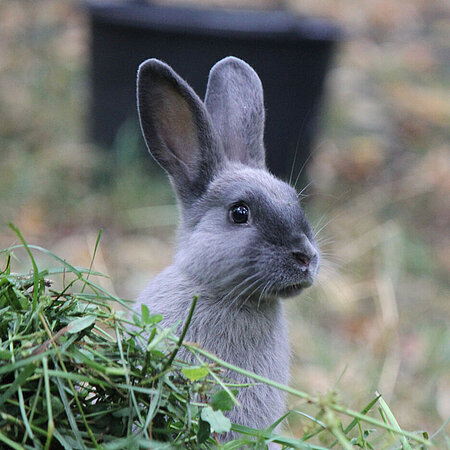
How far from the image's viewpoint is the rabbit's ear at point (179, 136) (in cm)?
279

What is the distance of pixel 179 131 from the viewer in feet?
9.31

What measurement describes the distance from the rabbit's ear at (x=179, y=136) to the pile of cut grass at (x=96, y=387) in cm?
92

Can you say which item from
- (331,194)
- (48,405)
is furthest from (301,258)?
(331,194)

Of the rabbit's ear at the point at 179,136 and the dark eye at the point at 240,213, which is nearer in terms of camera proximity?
the dark eye at the point at 240,213

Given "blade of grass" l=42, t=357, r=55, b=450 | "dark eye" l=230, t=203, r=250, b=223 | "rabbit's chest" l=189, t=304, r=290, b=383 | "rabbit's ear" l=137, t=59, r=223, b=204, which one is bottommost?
"rabbit's chest" l=189, t=304, r=290, b=383

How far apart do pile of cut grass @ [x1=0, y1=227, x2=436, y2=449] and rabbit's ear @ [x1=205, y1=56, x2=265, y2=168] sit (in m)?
1.19

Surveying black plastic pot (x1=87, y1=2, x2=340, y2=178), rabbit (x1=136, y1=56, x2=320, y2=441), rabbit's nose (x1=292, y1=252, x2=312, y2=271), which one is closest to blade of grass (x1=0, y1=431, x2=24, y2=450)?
rabbit (x1=136, y1=56, x2=320, y2=441)

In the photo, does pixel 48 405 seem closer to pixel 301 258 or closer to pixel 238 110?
pixel 301 258

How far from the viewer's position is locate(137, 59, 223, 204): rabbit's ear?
2.79 metres

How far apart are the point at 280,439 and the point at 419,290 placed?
10.7ft

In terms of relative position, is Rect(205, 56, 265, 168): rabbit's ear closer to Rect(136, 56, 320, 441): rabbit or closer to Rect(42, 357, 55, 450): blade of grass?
Rect(136, 56, 320, 441): rabbit

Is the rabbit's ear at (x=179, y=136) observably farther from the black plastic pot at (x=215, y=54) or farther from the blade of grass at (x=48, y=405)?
the black plastic pot at (x=215, y=54)

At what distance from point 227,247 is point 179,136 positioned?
53cm

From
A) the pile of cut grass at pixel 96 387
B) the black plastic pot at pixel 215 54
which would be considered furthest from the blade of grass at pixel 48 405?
the black plastic pot at pixel 215 54
